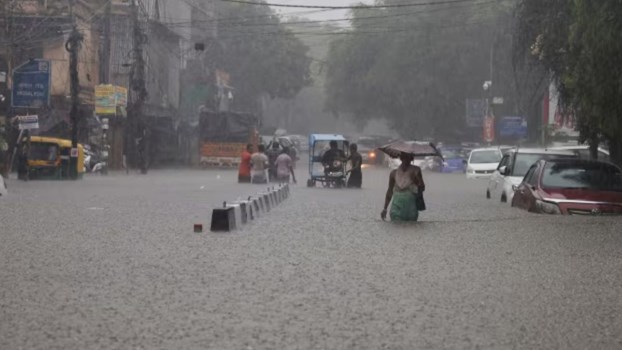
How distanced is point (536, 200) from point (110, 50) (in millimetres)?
43805

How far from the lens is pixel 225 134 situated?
63469 mm

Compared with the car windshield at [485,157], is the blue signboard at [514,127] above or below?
above

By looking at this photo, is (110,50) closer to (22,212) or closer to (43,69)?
(43,69)

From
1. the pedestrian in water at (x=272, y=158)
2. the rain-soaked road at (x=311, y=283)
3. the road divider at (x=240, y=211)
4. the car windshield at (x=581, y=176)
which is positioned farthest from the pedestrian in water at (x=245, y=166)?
the car windshield at (x=581, y=176)

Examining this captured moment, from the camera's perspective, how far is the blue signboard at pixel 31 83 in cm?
4228

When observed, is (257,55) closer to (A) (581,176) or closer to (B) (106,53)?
(B) (106,53)

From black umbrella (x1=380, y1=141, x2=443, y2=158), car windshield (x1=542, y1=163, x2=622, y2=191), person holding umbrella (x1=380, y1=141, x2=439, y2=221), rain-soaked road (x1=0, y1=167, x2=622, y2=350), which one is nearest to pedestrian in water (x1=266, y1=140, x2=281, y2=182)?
black umbrella (x1=380, y1=141, x2=443, y2=158)

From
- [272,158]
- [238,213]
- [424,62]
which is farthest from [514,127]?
[238,213]

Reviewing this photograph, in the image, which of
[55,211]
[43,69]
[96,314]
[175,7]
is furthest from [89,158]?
[96,314]

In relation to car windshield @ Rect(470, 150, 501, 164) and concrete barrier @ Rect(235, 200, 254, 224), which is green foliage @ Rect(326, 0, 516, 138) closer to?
car windshield @ Rect(470, 150, 501, 164)

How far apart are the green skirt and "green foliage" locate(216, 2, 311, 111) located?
7127 centimetres

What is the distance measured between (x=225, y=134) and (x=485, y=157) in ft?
68.9

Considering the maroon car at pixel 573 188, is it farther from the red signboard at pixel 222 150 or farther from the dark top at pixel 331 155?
the red signboard at pixel 222 150

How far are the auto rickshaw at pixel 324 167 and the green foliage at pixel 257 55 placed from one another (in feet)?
165
